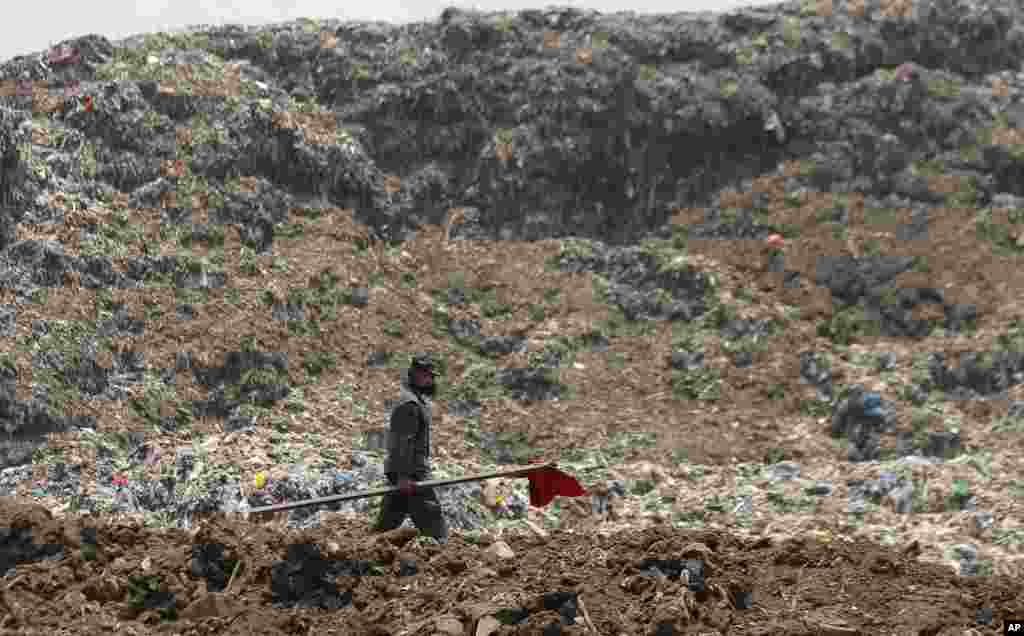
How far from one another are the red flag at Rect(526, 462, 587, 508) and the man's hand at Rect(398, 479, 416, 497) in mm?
762

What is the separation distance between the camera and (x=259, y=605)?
16.7ft

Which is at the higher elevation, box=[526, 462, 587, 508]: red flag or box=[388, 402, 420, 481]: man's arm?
box=[388, 402, 420, 481]: man's arm

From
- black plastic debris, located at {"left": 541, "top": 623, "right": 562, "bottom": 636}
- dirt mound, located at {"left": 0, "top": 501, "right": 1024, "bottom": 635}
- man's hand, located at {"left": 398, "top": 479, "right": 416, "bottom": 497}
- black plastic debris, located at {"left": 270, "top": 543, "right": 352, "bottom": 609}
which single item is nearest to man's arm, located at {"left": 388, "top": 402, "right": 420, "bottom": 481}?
man's hand, located at {"left": 398, "top": 479, "right": 416, "bottom": 497}

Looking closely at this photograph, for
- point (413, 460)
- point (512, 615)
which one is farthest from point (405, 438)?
point (512, 615)

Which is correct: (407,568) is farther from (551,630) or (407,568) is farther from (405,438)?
(405,438)

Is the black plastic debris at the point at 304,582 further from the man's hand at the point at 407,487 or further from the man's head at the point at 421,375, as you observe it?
the man's head at the point at 421,375

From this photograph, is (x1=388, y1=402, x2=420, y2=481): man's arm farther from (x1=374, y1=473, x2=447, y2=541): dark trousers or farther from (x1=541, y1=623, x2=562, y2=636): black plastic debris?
(x1=541, y1=623, x2=562, y2=636): black plastic debris

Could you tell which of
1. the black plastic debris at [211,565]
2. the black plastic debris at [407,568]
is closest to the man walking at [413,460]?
the black plastic debris at [407,568]

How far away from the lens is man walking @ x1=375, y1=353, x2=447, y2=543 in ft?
21.6

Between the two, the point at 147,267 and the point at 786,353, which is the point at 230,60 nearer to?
the point at 147,267

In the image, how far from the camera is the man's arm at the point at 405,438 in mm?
6656

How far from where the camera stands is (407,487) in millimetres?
6422

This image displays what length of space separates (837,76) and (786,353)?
7409mm

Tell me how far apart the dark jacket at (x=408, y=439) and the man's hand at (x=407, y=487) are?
0.11 m
